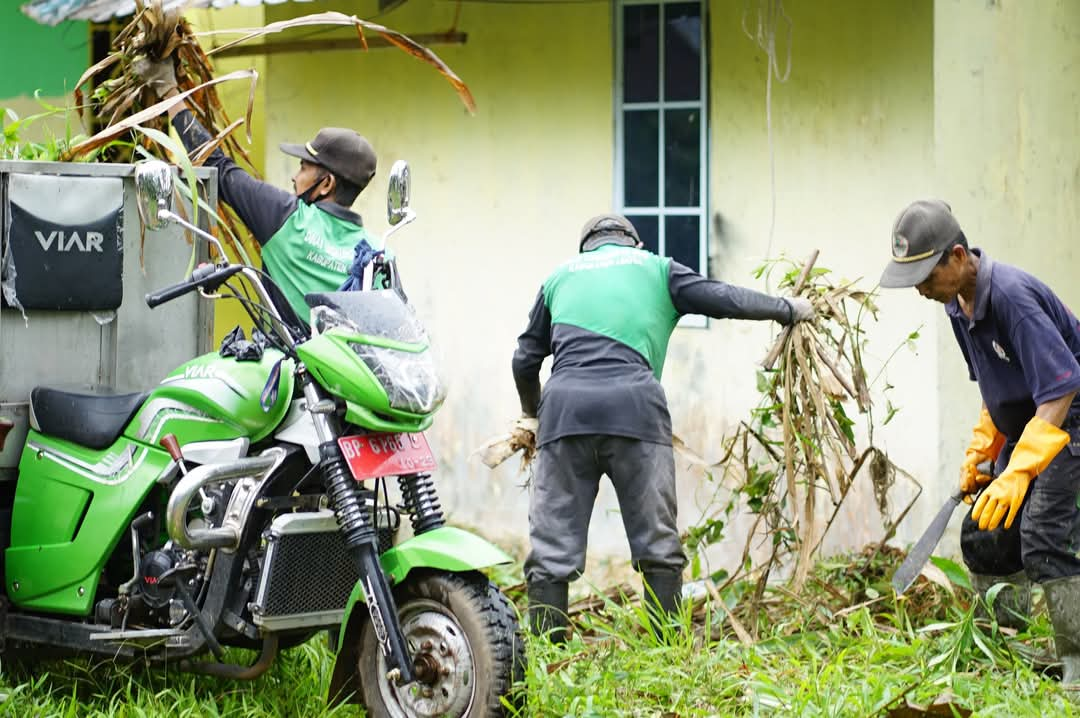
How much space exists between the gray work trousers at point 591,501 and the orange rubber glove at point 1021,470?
1.38 meters

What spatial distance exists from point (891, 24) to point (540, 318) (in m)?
2.64

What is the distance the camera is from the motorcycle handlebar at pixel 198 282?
4539mm

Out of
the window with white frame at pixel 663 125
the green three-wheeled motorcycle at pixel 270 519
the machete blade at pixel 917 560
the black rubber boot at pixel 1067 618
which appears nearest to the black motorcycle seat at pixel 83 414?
the green three-wheeled motorcycle at pixel 270 519

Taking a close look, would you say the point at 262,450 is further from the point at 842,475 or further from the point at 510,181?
the point at 510,181

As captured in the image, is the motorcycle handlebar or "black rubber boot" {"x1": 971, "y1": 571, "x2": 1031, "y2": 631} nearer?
the motorcycle handlebar

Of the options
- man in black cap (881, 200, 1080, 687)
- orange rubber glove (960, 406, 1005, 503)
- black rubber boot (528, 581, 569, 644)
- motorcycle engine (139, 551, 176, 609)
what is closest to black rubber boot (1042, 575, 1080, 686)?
man in black cap (881, 200, 1080, 687)

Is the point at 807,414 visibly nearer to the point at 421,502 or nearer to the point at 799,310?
the point at 799,310

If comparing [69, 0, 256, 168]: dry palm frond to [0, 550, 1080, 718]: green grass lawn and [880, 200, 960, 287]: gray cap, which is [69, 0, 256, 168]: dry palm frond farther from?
[880, 200, 960, 287]: gray cap

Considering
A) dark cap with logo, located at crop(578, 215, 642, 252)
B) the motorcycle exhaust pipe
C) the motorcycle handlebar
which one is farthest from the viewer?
dark cap with logo, located at crop(578, 215, 642, 252)

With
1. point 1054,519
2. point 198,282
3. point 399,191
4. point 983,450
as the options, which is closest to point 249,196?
point 399,191

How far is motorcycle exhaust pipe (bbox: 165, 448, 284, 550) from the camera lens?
4691 mm

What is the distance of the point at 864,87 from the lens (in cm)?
803

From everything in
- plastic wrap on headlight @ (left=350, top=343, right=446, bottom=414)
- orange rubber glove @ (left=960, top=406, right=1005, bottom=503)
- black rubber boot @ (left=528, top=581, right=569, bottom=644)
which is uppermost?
plastic wrap on headlight @ (left=350, top=343, right=446, bottom=414)

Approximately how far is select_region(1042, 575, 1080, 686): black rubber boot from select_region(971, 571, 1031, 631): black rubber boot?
0.42 meters
